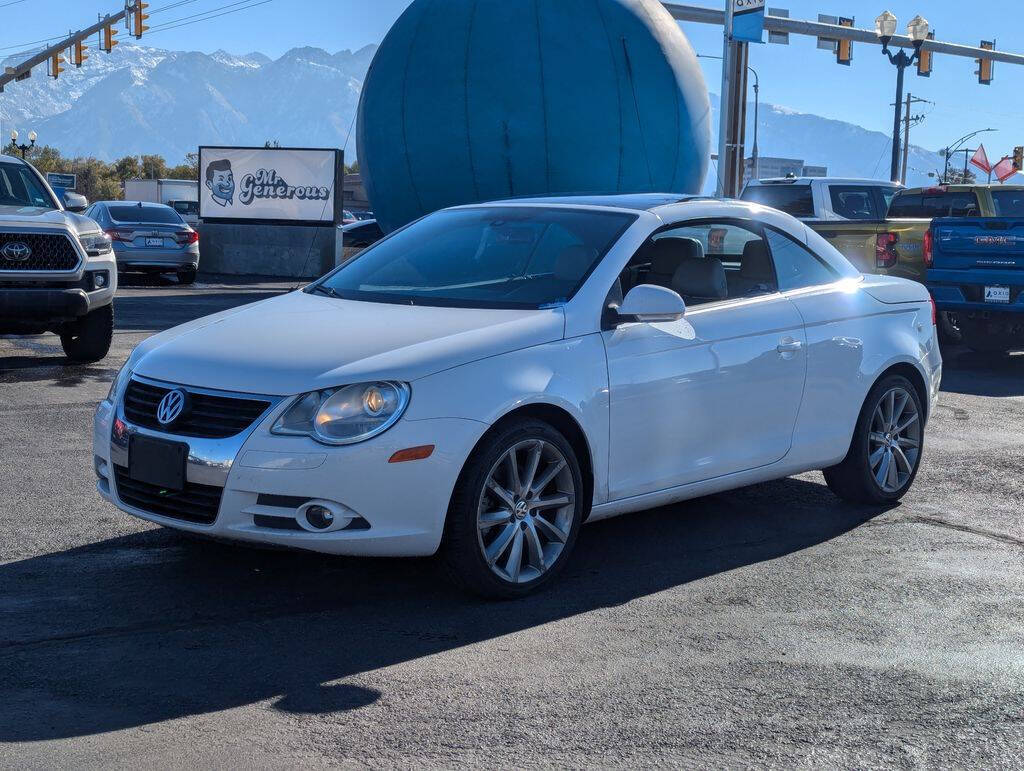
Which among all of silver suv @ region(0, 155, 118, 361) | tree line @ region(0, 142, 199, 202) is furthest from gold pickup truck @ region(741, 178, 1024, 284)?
tree line @ region(0, 142, 199, 202)

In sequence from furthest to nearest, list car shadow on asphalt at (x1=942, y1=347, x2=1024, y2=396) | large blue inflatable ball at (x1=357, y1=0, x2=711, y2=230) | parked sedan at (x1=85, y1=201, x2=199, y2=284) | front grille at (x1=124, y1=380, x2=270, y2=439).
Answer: parked sedan at (x1=85, y1=201, x2=199, y2=284) → large blue inflatable ball at (x1=357, y1=0, x2=711, y2=230) → car shadow on asphalt at (x1=942, y1=347, x2=1024, y2=396) → front grille at (x1=124, y1=380, x2=270, y2=439)

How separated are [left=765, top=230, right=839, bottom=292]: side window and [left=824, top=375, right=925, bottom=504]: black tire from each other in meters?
0.64

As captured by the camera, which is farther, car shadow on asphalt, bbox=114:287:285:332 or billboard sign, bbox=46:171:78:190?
billboard sign, bbox=46:171:78:190

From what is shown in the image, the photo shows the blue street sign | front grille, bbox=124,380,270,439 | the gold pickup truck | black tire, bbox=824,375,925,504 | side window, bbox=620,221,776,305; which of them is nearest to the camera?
front grille, bbox=124,380,270,439

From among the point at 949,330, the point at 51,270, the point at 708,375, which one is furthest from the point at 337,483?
the point at 949,330

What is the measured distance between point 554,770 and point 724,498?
3748mm

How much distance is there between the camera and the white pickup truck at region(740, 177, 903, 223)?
17844 millimetres

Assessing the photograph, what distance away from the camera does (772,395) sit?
6074 millimetres

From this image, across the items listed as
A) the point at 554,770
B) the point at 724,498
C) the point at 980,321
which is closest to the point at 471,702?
the point at 554,770

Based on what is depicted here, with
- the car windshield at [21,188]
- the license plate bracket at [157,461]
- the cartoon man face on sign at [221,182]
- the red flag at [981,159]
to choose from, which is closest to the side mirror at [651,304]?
the license plate bracket at [157,461]

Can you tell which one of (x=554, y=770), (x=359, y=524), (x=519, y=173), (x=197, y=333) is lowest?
(x=554, y=770)

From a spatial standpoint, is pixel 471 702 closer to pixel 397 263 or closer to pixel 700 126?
Result: pixel 397 263

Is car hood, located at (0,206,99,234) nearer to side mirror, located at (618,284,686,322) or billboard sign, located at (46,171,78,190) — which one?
side mirror, located at (618,284,686,322)

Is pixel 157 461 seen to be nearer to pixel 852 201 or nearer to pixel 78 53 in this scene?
pixel 852 201
